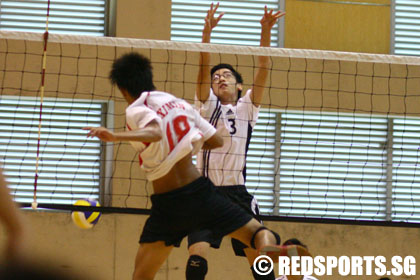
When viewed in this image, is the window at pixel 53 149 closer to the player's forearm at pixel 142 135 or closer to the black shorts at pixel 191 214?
the black shorts at pixel 191 214

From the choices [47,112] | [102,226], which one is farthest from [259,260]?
[47,112]

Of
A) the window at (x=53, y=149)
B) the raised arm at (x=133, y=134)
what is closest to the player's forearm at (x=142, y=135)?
the raised arm at (x=133, y=134)

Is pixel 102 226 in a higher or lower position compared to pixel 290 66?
lower

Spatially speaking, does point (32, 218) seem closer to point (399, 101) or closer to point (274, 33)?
point (274, 33)

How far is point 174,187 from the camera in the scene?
3812 mm

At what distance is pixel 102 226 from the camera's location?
8180mm

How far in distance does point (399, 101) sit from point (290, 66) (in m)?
1.48

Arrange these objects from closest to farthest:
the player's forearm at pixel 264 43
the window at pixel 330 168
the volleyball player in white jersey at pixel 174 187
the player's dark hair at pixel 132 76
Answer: the volleyball player in white jersey at pixel 174 187 → the player's dark hair at pixel 132 76 → the player's forearm at pixel 264 43 → the window at pixel 330 168

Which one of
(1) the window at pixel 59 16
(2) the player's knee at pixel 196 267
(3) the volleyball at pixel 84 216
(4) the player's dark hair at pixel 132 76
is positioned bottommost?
(2) the player's knee at pixel 196 267

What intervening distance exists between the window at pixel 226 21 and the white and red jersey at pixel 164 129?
493cm

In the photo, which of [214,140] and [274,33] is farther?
[274,33]

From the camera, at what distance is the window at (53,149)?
26.8 feet

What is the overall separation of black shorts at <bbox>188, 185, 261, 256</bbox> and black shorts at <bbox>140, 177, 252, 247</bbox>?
1.14 m

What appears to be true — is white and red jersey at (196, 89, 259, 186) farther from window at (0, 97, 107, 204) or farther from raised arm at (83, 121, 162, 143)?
window at (0, 97, 107, 204)
